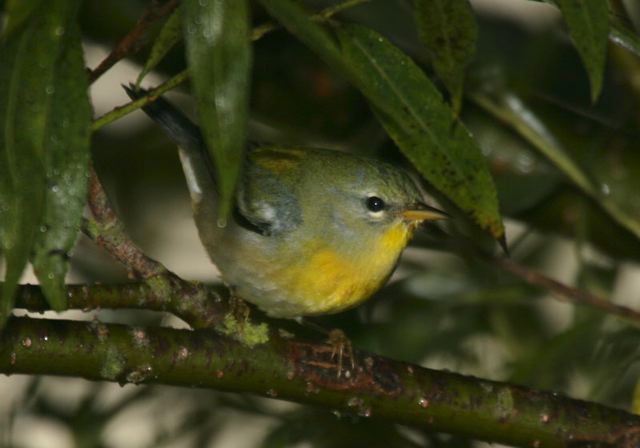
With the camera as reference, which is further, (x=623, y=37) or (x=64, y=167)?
(x=623, y=37)

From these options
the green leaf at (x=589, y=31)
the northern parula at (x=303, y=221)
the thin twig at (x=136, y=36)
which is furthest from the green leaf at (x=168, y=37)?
the northern parula at (x=303, y=221)

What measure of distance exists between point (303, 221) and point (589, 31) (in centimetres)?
105

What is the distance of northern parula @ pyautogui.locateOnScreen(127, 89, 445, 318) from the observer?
6.79ft

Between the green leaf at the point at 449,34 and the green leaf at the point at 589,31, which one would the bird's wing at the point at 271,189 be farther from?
the green leaf at the point at 589,31

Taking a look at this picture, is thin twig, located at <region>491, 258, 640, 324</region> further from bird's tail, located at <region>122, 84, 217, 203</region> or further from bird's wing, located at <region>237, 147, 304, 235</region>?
bird's tail, located at <region>122, 84, 217, 203</region>

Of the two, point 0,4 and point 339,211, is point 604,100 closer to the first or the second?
point 339,211

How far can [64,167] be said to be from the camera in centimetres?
115

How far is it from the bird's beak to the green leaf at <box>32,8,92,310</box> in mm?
1139

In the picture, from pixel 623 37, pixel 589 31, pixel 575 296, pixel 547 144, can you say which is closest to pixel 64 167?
pixel 589 31

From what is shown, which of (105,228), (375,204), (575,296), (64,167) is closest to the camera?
(64,167)

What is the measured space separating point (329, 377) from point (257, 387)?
4.6 inches

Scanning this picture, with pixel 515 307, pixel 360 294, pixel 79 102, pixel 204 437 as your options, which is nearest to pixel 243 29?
pixel 79 102

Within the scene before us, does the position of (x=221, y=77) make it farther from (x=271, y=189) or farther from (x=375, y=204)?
(x=375, y=204)

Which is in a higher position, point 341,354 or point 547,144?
point 547,144
